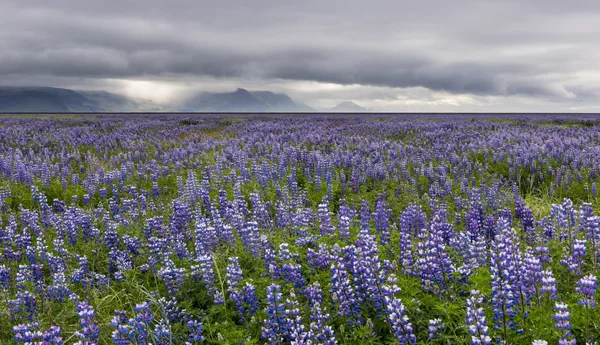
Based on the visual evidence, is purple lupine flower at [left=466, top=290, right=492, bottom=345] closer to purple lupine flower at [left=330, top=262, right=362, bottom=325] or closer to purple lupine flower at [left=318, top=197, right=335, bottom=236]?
purple lupine flower at [left=330, top=262, right=362, bottom=325]

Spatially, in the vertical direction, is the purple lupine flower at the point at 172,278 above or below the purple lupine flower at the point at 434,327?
below

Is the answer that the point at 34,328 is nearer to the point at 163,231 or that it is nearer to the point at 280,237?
the point at 163,231

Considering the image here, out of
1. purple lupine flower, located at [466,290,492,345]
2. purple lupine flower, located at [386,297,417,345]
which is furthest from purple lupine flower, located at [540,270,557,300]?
purple lupine flower, located at [386,297,417,345]

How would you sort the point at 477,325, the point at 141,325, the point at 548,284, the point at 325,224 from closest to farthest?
the point at 477,325
the point at 548,284
the point at 141,325
the point at 325,224

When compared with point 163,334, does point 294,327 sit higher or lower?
higher

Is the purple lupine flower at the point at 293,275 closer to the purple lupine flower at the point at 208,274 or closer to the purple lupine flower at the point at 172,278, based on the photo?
the purple lupine flower at the point at 208,274

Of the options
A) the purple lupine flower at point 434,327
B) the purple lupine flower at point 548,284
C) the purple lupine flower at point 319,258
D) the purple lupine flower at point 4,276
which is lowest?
the purple lupine flower at point 4,276

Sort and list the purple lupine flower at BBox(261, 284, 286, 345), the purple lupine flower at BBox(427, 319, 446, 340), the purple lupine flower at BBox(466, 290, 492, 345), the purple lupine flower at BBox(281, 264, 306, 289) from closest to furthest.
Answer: the purple lupine flower at BBox(466, 290, 492, 345), the purple lupine flower at BBox(427, 319, 446, 340), the purple lupine flower at BBox(261, 284, 286, 345), the purple lupine flower at BBox(281, 264, 306, 289)

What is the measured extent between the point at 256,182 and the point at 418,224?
5.28 m

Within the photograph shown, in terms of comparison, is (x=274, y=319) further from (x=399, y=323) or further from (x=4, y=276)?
(x=4, y=276)

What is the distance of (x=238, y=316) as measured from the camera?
161 inches

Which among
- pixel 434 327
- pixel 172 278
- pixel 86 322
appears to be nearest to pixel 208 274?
pixel 172 278

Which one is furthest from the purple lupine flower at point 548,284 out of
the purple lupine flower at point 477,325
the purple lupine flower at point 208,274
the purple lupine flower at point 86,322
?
the purple lupine flower at point 86,322

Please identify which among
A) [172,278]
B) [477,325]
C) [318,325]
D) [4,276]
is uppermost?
[477,325]
